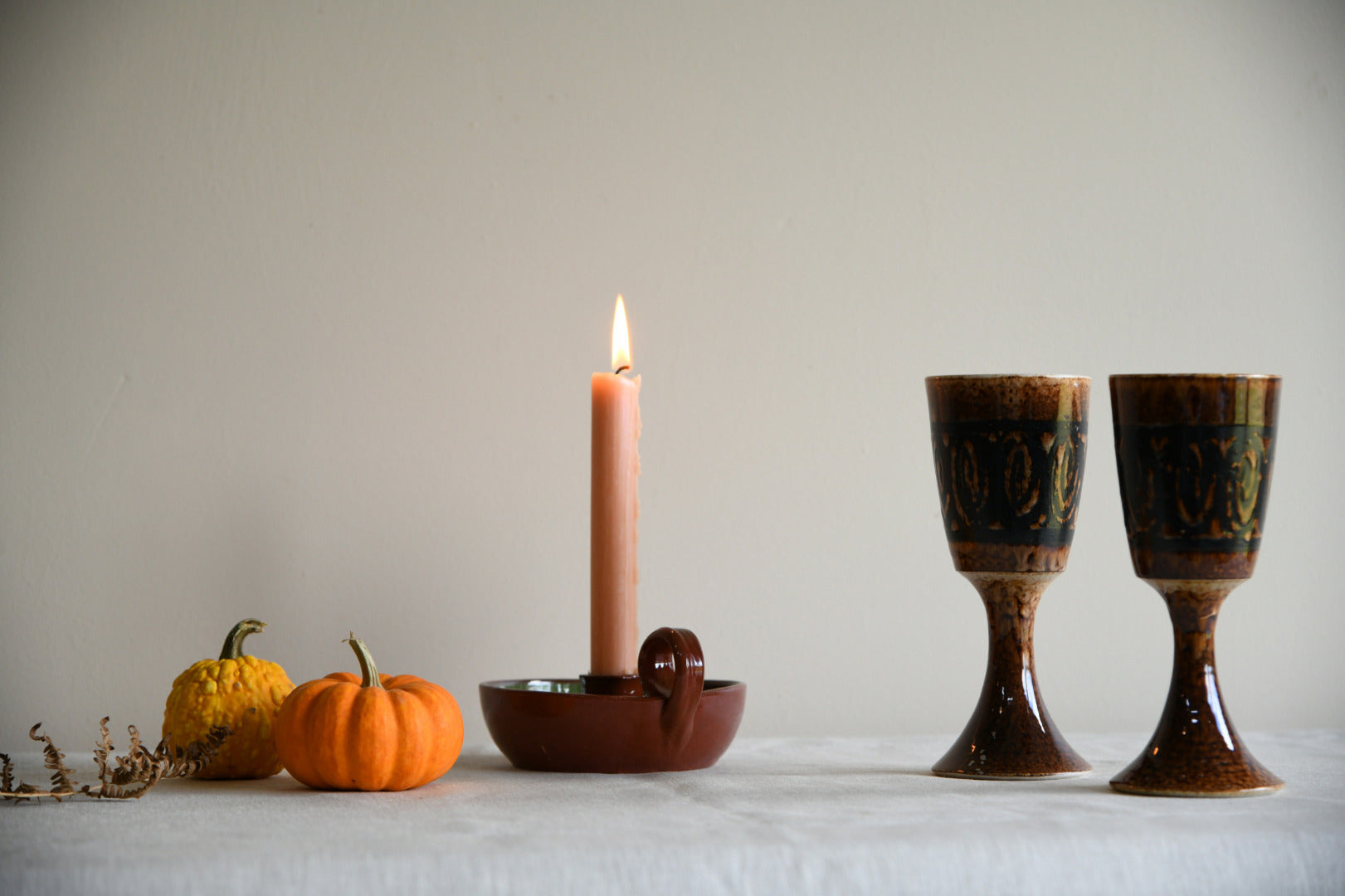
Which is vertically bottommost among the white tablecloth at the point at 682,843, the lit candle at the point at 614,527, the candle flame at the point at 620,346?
the white tablecloth at the point at 682,843

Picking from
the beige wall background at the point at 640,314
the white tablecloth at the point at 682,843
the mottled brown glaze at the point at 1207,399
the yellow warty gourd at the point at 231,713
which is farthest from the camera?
the beige wall background at the point at 640,314

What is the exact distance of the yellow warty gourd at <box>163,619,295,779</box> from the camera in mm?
739

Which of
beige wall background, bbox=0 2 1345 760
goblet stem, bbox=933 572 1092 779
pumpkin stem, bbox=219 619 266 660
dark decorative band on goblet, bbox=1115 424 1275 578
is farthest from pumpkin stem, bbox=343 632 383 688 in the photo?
dark decorative band on goblet, bbox=1115 424 1275 578

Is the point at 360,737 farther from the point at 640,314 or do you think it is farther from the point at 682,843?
the point at 640,314

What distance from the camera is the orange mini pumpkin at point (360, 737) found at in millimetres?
678

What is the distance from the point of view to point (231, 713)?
2.44ft

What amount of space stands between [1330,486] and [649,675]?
0.73 meters

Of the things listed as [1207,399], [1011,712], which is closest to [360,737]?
[1011,712]

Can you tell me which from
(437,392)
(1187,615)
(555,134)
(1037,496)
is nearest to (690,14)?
(555,134)

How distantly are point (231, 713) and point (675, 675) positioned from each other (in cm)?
29

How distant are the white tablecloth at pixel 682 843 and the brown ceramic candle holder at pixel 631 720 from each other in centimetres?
6

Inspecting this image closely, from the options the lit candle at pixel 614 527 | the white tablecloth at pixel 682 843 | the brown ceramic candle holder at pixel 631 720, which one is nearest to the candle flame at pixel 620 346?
the lit candle at pixel 614 527

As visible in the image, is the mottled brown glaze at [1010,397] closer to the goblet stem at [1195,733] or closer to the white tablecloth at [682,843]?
the goblet stem at [1195,733]

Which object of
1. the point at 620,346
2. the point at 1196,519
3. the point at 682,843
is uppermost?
the point at 620,346
